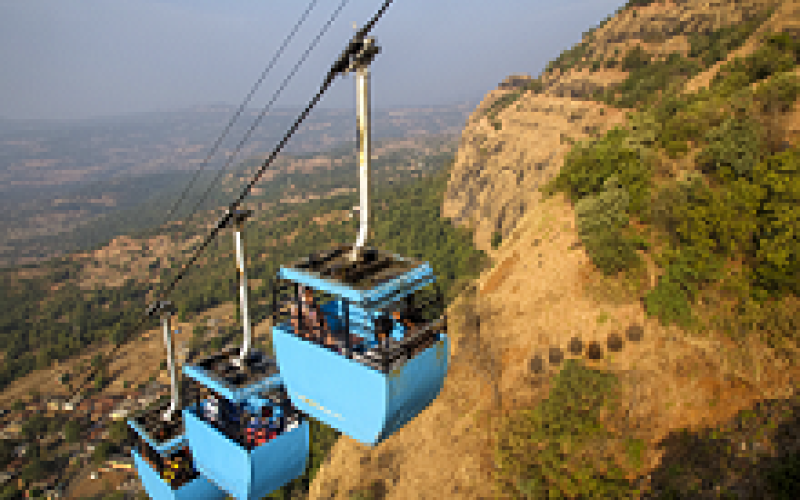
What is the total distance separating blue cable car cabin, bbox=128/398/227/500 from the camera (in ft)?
35.7

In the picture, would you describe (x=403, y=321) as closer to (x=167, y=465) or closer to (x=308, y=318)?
(x=308, y=318)

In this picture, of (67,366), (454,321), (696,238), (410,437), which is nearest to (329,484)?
(410,437)

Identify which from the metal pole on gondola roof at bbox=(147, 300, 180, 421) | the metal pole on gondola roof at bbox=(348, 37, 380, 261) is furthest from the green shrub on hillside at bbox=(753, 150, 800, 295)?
the metal pole on gondola roof at bbox=(147, 300, 180, 421)

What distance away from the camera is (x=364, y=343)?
23.1 feet

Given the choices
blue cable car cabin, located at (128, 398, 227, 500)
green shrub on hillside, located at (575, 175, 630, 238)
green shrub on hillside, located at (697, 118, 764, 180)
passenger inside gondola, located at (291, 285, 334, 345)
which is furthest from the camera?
green shrub on hillside, located at (575, 175, 630, 238)

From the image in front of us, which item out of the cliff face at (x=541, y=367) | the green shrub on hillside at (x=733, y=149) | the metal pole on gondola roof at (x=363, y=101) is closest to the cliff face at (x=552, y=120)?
the cliff face at (x=541, y=367)

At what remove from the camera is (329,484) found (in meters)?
27.3

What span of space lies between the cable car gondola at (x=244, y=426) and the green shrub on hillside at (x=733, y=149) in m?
24.7

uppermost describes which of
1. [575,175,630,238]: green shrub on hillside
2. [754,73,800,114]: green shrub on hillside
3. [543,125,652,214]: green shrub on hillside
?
[754,73,800,114]: green shrub on hillside

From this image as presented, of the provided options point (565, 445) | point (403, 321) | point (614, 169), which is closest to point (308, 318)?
point (403, 321)

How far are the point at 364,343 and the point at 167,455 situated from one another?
7.88 meters

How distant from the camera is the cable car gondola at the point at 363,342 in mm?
6141

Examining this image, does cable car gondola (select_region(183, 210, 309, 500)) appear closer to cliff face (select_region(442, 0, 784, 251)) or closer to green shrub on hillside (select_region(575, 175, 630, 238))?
green shrub on hillside (select_region(575, 175, 630, 238))

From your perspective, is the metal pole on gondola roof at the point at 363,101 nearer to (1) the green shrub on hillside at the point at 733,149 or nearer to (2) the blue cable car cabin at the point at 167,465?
(2) the blue cable car cabin at the point at 167,465
